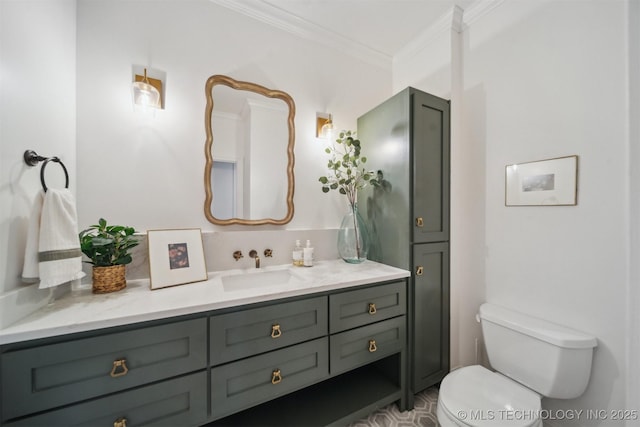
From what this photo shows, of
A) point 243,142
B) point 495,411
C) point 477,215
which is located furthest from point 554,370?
point 243,142

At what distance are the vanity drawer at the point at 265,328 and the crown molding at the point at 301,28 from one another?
1890 millimetres

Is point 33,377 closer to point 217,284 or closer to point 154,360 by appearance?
point 154,360

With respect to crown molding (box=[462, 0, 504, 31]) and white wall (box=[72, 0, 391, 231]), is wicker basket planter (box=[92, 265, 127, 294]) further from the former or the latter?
crown molding (box=[462, 0, 504, 31])

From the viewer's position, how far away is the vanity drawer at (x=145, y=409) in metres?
0.78

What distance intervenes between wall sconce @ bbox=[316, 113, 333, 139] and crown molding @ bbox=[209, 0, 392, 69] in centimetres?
58

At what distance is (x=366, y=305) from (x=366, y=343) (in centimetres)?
22

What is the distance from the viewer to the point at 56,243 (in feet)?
2.97

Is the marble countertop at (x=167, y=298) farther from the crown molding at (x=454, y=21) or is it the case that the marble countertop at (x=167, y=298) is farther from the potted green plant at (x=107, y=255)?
the crown molding at (x=454, y=21)

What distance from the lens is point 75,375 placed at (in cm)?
79

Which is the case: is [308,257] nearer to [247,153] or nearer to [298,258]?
[298,258]

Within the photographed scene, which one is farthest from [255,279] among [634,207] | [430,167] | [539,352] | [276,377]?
[634,207]

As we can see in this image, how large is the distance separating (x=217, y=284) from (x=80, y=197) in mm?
836

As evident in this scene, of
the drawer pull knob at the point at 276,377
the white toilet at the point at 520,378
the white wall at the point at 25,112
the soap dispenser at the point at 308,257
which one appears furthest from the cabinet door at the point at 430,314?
the white wall at the point at 25,112

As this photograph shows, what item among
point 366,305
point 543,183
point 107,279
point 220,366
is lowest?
point 220,366
